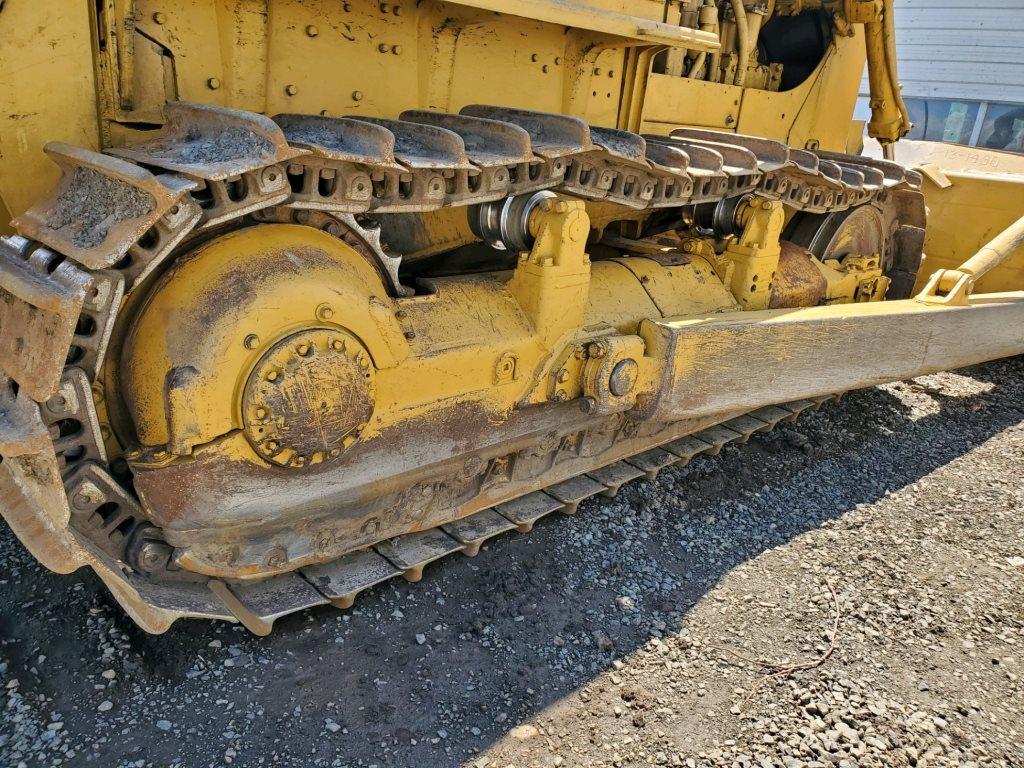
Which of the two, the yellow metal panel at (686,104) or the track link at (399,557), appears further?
the yellow metal panel at (686,104)

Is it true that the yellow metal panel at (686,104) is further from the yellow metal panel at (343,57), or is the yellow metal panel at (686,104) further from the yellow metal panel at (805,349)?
the yellow metal panel at (343,57)

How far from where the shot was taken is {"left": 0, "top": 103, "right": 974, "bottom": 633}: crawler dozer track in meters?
2.02

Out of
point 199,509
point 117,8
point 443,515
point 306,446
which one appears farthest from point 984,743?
point 117,8

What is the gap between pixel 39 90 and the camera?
89.0 inches

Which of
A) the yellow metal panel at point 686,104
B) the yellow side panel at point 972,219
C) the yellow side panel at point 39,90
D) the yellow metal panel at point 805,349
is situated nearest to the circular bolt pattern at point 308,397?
the yellow side panel at point 39,90

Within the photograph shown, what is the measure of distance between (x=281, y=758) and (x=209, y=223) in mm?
1466

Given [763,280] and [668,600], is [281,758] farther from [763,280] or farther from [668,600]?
[763,280]

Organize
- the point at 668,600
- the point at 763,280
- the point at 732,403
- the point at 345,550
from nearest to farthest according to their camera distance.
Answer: the point at 345,550
the point at 668,600
the point at 732,403
the point at 763,280

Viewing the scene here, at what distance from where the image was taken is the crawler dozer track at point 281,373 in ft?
6.63

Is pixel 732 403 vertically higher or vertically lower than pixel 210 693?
higher

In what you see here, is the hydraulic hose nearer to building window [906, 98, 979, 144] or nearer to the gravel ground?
the gravel ground

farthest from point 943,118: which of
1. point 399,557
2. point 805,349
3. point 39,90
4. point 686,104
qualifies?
point 39,90

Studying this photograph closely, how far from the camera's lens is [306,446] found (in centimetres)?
243

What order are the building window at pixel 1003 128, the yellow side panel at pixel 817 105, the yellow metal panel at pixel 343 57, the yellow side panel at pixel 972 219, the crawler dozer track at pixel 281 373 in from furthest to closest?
the building window at pixel 1003 128 → the yellow side panel at pixel 972 219 → the yellow side panel at pixel 817 105 → the yellow metal panel at pixel 343 57 → the crawler dozer track at pixel 281 373
